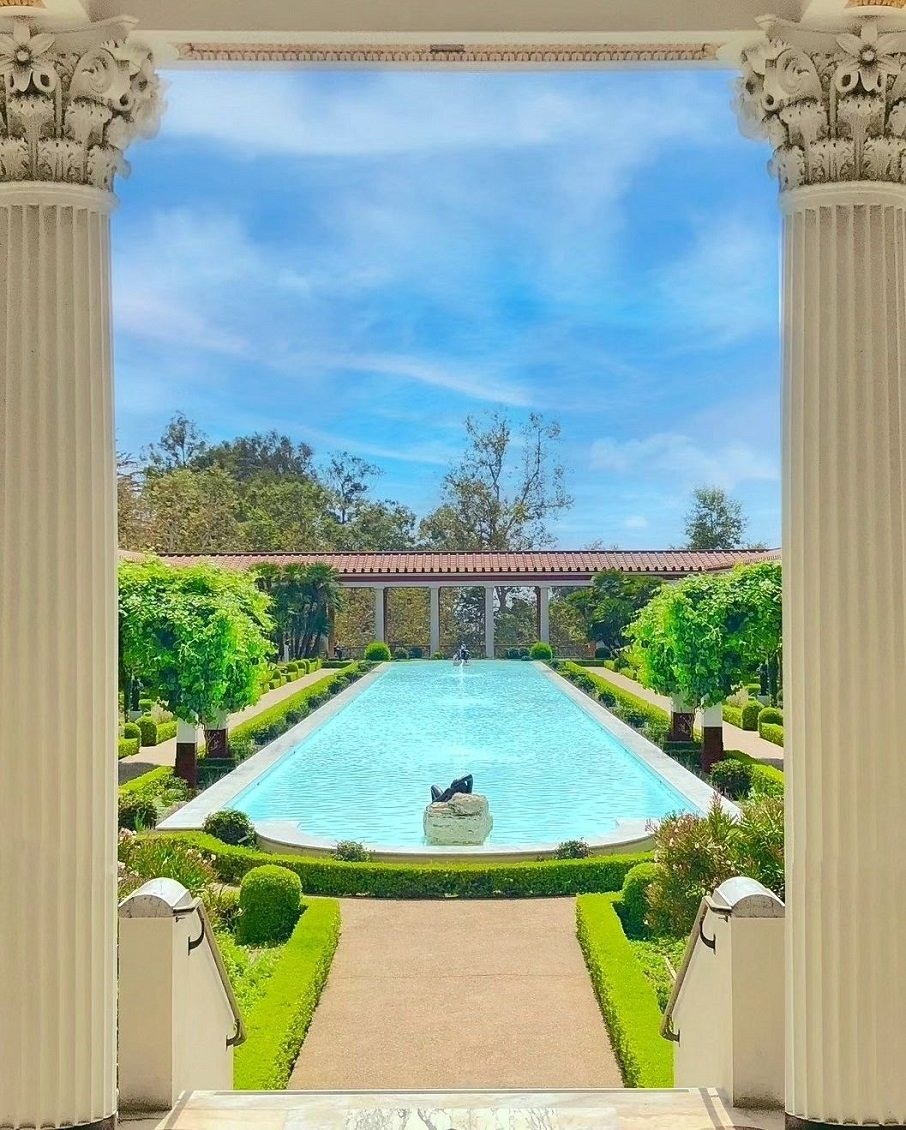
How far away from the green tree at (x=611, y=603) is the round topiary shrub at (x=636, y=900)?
21.2 m

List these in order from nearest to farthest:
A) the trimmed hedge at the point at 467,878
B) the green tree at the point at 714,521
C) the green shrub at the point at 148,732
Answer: the trimmed hedge at the point at 467,878 < the green shrub at the point at 148,732 < the green tree at the point at 714,521

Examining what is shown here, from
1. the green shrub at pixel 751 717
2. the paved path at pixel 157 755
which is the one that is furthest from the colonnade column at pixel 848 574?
the green shrub at pixel 751 717

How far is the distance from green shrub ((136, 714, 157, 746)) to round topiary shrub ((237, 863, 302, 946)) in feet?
28.8

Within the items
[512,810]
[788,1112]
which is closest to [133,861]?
[788,1112]

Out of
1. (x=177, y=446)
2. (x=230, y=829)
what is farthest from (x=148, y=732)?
(x=177, y=446)

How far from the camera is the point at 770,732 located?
15391 mm

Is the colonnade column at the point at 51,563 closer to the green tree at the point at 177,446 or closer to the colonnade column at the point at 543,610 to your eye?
the colonnade column at the point at 543,610

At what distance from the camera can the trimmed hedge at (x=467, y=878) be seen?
27.7 ft

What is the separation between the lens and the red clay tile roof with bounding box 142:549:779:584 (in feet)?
107

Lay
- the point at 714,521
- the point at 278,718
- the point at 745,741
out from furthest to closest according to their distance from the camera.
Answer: the point at 714,521, the point at 278,718, the point at 745,741

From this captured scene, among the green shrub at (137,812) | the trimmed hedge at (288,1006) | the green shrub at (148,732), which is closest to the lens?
the trimmed hedge at (288,1006)

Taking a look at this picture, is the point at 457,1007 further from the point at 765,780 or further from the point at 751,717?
the point at 751,717

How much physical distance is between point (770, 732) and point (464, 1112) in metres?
13.0

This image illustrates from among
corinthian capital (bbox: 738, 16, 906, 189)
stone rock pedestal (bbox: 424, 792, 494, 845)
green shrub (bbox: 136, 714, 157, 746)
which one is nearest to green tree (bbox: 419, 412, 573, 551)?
green shrub (bbox: 136, 714, 157, 746)
